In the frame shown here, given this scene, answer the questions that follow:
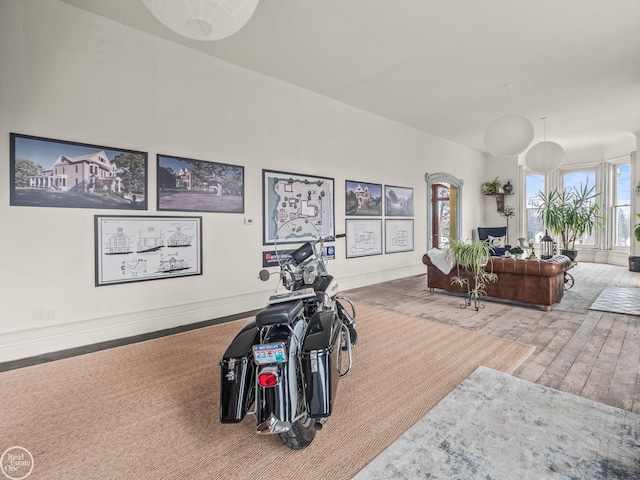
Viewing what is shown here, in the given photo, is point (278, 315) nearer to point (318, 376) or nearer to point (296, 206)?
point (318, 376)

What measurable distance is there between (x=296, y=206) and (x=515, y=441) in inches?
139

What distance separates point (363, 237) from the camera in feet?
18.1

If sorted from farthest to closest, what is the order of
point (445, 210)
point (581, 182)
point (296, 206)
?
1. point (581, 182)
2. point (445, 210)
3. point (296, 206)

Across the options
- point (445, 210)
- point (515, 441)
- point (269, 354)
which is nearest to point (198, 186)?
point (269, 354)

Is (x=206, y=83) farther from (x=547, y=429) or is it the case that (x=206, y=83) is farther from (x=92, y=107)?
(x=547, y=429)

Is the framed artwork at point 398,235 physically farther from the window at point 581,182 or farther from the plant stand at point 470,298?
the window at point 581,182

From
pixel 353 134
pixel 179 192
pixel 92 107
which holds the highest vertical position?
pixel 353 134

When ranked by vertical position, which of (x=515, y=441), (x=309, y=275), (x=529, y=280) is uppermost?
(x=309, y=275)

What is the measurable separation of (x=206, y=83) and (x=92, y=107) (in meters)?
1.21

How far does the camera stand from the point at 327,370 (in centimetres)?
136

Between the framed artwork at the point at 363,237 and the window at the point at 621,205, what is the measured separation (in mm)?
6660

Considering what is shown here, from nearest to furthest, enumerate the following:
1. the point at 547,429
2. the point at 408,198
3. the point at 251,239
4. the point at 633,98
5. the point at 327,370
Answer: the point at 327,370 < the point at 547,429 < the point at 251,239 < the point at 633,98 < the point at 408,198

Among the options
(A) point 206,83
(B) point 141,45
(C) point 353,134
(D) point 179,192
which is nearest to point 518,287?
(C) point 353,134

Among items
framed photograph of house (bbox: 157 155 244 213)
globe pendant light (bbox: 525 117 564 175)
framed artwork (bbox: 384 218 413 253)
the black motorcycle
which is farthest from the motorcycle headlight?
globe pendant light (bbox: 525 117 564 175)
